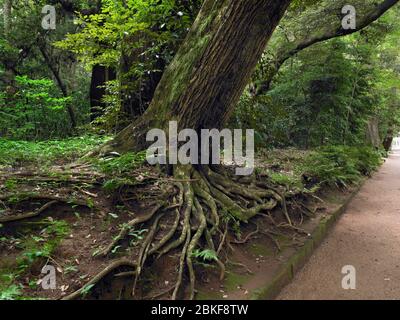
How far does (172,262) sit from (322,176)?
6074mm

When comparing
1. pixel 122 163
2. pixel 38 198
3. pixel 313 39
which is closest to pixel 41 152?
pixel 122 163

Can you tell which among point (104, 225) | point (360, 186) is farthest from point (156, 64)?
point (360, 186)

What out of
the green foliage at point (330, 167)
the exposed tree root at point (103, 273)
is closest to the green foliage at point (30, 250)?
the exposed tree root at point (103, 273)

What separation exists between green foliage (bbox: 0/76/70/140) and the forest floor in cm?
559

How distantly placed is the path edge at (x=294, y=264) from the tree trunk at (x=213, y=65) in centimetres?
206

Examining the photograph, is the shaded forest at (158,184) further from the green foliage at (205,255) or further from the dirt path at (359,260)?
the dirt path at (359,260)

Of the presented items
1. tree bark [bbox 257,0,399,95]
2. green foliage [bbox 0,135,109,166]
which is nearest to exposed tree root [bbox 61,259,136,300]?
green foliage [bbox 0,135,109,166]

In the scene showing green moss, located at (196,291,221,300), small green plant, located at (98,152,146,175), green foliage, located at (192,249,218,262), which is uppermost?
small green plant, located at (98,152,146,175)

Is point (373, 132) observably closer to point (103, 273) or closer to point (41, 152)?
point (41, 152)

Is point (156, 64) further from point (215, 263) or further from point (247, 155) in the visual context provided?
point (215, 263)

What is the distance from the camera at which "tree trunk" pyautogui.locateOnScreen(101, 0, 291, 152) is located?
4906mm

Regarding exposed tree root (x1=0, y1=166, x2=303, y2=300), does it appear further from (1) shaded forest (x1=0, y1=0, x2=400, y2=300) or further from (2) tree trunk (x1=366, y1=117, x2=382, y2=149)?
(2) tree trunk (x1=366, y1=117, x2=382, y2=149)
